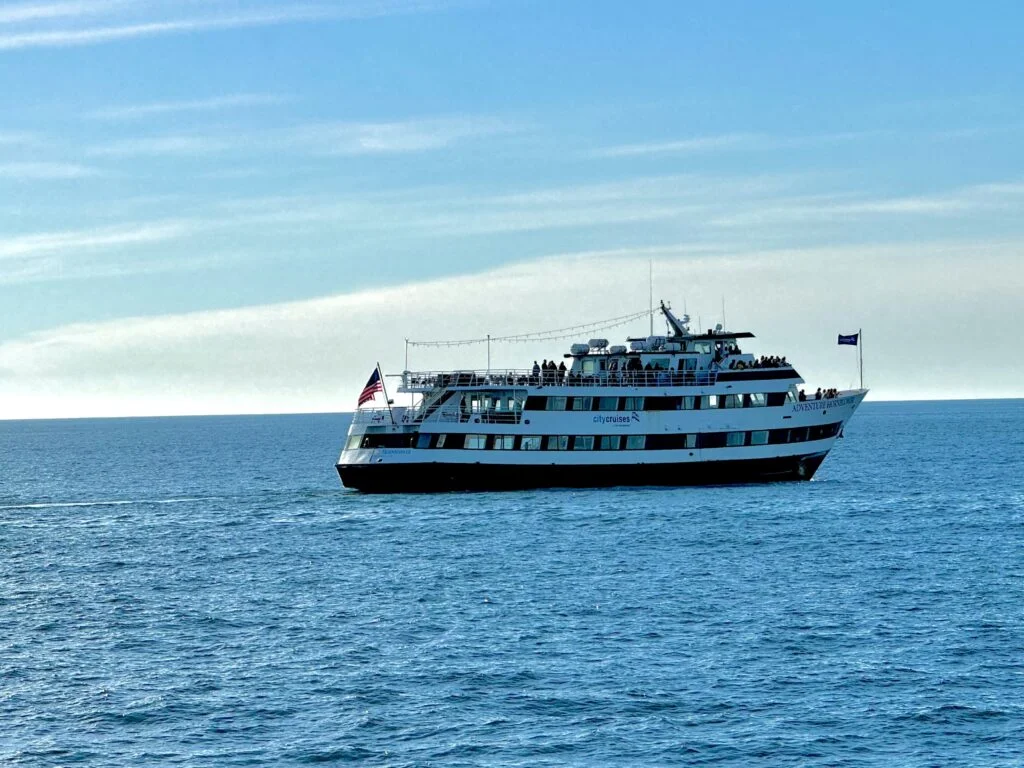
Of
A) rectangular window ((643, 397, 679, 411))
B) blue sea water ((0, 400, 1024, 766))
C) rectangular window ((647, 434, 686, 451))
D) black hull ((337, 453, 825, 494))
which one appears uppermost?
rectangular window ((643, 397, 679, 411))

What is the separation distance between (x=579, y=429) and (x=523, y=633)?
34.2 meters

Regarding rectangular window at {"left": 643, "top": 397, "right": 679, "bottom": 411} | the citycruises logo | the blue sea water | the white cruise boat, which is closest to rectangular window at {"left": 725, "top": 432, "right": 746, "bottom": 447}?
the white cruise boat

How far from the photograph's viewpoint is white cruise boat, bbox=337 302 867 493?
2867 inches

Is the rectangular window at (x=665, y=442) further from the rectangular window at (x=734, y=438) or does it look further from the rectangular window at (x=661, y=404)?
the rectangular window at (x=734, y=438)

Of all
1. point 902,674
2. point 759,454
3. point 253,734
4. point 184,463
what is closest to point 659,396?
point 759,454

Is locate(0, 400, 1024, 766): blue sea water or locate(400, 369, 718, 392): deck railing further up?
locate(400, 369, 718, 392): deck railing

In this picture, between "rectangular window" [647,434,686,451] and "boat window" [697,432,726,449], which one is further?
"boat window" [697,432,726,449]

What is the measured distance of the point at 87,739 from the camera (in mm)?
30141

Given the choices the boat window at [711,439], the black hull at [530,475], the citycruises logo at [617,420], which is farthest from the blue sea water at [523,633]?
Result: the citycruises logo at [617,420]

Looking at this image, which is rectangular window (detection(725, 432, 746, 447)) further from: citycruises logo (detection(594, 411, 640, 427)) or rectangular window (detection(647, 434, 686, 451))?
citycruises logo (detection(594, 411, 640, 427))

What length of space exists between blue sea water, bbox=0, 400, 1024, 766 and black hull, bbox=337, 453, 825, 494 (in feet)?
3.20

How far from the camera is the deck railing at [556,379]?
74.3 meters

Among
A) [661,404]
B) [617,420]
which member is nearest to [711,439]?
[661,404]

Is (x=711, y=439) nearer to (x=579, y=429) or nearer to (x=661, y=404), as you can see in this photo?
(x=661, y=404)
